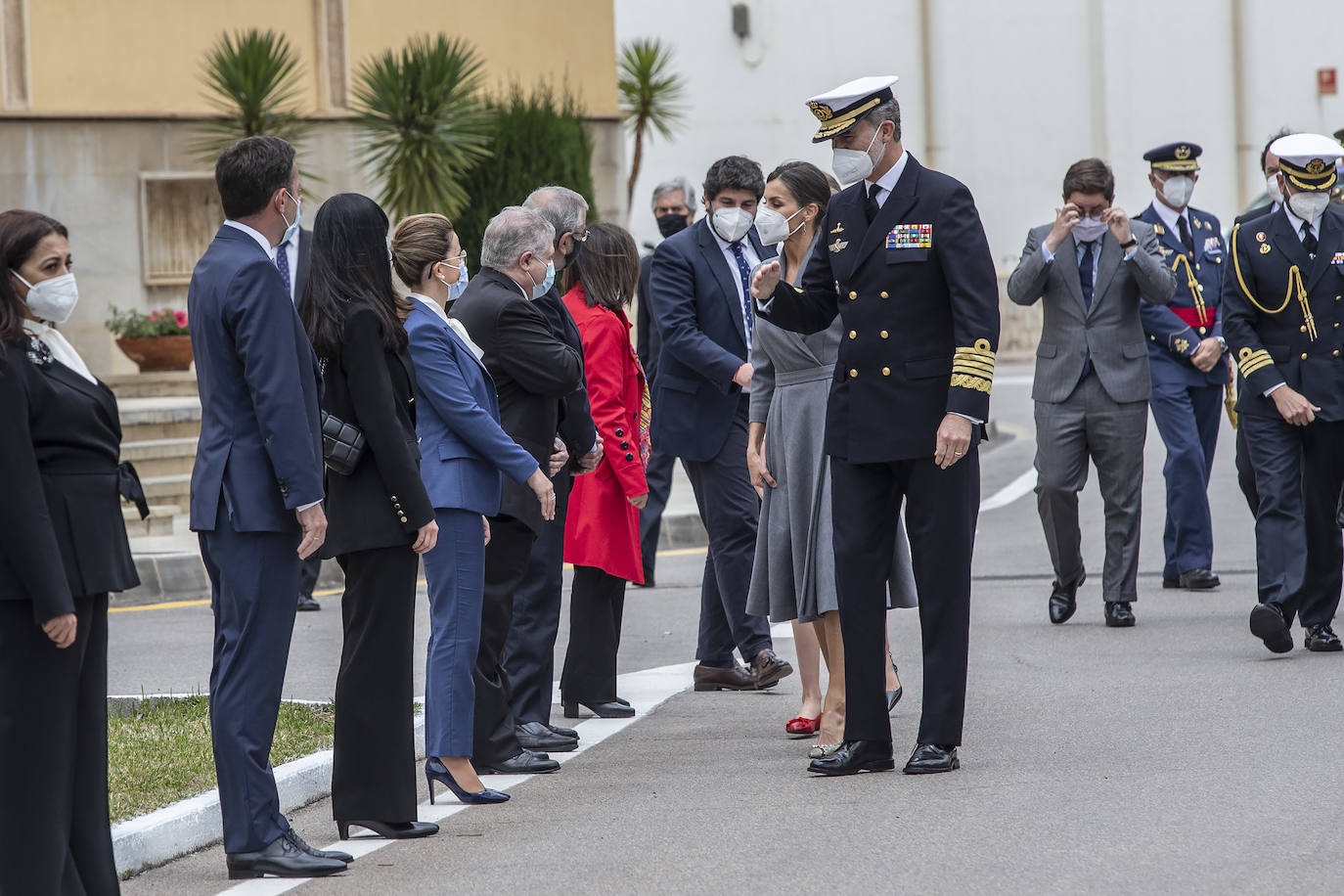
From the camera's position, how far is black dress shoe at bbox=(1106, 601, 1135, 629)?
916 cm

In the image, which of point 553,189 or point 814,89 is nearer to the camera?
point 553,189

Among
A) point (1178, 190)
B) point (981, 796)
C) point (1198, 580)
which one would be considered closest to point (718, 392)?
point (981, 796)

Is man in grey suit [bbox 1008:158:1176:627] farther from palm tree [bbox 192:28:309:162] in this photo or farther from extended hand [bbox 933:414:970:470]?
palm tree [bbox 192:28:309:162]

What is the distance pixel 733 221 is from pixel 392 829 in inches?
132

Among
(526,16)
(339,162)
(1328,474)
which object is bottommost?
(1328,474)

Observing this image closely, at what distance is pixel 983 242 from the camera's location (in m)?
6.13

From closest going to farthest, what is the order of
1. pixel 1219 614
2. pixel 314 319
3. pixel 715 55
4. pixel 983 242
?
1. pixel 314 319
2. pixel 983 242
3. pixel 1219 614
4. pixel 715 55

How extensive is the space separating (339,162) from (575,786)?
1642cm

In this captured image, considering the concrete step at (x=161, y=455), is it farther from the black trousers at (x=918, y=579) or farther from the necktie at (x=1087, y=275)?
the black trousers at (x=918, y=579)

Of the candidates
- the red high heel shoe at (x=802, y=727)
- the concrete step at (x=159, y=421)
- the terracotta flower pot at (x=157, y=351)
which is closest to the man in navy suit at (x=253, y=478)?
the red high heel shoe at (x=802, y=727)

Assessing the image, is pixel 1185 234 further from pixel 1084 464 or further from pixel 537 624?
pixel 537 624

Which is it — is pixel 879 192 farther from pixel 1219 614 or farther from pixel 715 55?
pixel 715 55

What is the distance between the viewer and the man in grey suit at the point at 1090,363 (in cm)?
934

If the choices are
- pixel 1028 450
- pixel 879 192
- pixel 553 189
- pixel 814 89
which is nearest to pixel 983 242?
pixel 879 192
